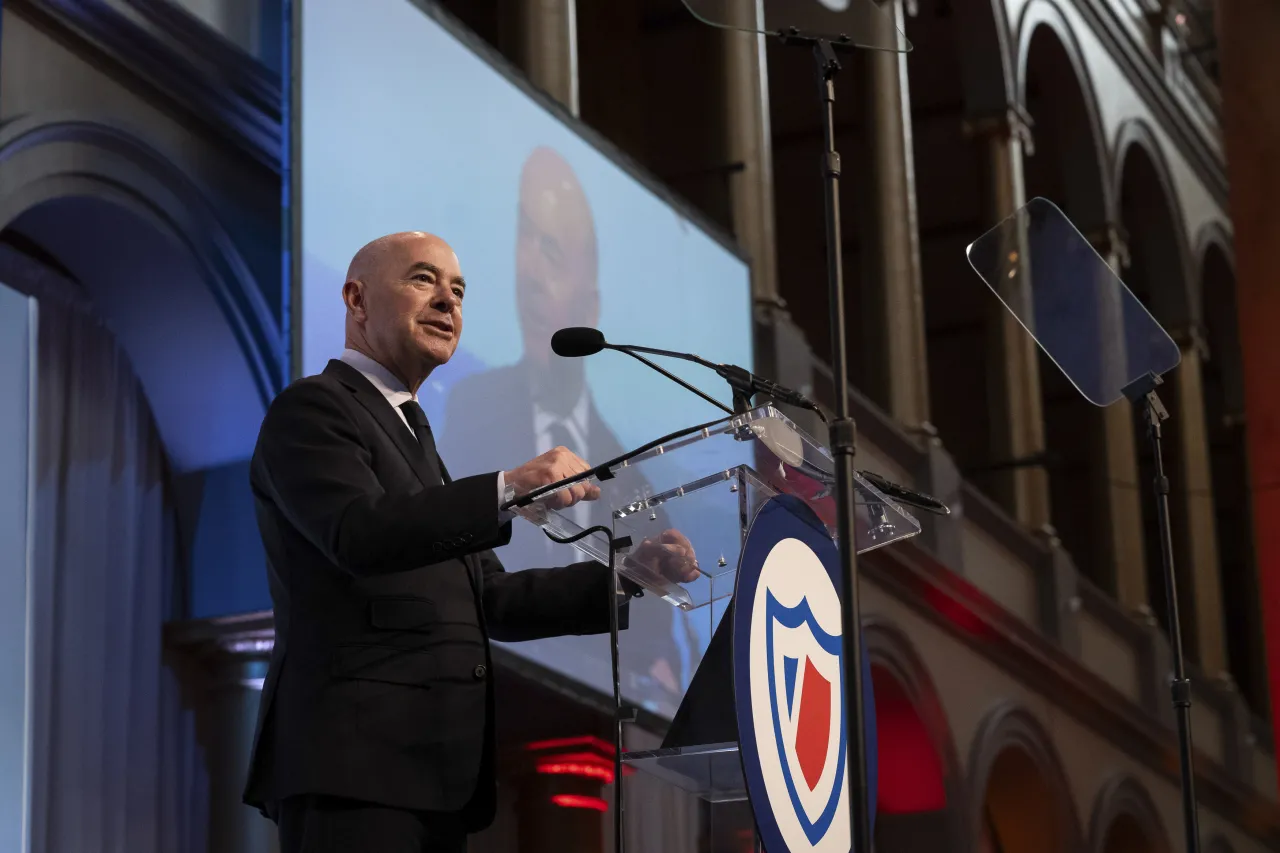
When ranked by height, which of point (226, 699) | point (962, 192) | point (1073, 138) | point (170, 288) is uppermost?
point (1073, 138)

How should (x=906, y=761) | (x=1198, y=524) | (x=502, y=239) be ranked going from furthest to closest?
1. (x=1198, y=524)
2. (x=906, y=761)
3. (x=502, y=239)

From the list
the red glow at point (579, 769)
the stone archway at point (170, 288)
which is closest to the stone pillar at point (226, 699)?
the stone archway at point (170, 288)

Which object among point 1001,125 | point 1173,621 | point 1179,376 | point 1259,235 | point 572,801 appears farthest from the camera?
point 1179,376

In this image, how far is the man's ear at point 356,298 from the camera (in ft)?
9.20

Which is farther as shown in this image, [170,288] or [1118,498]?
[1118,498]

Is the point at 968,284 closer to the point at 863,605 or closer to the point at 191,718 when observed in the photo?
the point at 863,605

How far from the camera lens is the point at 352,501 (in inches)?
96.0

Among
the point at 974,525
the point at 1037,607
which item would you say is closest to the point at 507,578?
the point at 974,525

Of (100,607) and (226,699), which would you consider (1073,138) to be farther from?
(100,607)

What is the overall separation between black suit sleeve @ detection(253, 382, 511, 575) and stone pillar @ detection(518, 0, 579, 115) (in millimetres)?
5125

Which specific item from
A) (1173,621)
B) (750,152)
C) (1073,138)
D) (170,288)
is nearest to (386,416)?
(1173,621)

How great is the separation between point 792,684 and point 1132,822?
1049cm

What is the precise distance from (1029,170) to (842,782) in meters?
12.5

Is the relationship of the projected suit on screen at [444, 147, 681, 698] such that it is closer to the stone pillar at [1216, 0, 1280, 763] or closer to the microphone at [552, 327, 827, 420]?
the stone pillar at [1216, 0, 1280, 763]
